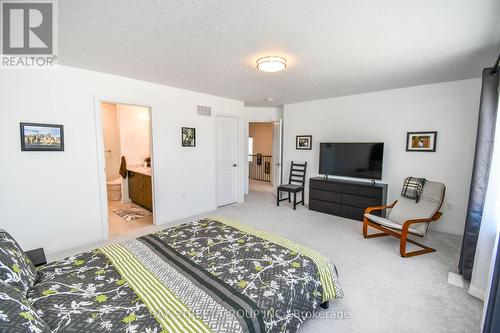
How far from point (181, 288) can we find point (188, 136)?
3333mm

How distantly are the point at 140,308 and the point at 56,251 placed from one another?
8.73ft

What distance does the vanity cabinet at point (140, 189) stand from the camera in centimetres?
466

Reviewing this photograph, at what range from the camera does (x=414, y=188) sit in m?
3.60

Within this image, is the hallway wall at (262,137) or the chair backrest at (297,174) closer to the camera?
the chair backrest at (297,174)

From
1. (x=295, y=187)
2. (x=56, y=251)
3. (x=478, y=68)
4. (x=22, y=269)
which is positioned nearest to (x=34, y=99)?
(x=56, y=251)

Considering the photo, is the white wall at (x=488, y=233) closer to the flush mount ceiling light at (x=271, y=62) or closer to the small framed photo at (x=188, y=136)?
the flush mount ceiling light at (x=271, y=62)

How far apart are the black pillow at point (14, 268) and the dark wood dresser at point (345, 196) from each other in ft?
14.6

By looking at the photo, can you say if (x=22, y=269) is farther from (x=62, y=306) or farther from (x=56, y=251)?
(x=56, y=251)

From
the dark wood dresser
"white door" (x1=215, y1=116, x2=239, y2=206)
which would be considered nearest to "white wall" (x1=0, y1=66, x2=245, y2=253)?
"white door" (x1=215, y1=116, x2=239, y2=206)

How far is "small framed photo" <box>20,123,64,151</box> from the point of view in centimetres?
273

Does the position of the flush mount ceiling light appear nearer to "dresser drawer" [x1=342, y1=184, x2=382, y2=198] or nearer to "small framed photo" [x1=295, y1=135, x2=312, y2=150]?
"dresser drawer" [x1=342, y1=184, x2=382, y2=198]

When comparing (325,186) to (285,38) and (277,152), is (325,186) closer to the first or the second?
(277,152)

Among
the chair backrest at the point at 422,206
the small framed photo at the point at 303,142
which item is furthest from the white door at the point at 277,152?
the chair backrest at the point at 422,206

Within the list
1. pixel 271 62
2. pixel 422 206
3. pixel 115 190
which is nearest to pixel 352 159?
pixel 422 206
